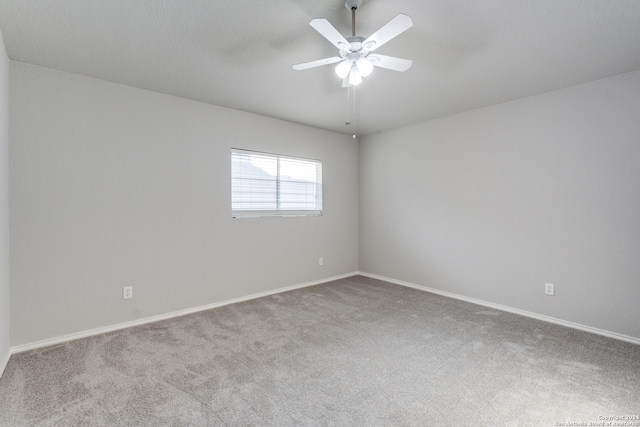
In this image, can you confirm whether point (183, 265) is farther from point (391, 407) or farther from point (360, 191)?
point (360, 191)

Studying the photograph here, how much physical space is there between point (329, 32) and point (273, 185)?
2.51 m

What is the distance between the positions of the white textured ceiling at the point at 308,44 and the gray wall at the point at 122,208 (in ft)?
0.95

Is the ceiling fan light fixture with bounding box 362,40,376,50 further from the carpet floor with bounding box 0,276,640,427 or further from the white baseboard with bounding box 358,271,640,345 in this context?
the white baseboard with bounding box 358,271,640,345

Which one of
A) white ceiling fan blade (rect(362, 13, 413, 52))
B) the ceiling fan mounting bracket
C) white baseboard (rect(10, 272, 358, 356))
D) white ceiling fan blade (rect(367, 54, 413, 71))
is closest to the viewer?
white ceiling fan blade (rect(362, 13, 413, 52))

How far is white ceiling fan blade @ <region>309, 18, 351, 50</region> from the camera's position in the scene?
5.15ft

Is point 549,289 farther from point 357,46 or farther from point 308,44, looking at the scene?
point 308,44

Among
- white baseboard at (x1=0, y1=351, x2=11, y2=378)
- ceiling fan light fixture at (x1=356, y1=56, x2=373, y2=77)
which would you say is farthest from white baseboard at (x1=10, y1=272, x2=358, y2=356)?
ceiling fan light fixture at (x1=356, y1=56, x2=373, y2=77)

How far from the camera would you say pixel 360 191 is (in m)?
4.96

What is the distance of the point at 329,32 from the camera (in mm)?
1662

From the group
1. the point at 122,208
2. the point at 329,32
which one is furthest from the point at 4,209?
the point at 329,32

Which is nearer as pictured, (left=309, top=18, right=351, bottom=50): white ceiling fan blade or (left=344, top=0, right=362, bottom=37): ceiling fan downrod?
(left=309, top=18, right=351, bottom=50): white ceiling fan blade

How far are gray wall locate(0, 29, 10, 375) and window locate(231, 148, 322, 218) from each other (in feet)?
6.18

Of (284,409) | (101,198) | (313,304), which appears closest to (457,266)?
(313,304)

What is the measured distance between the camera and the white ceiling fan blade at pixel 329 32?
1570 millimetres
